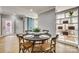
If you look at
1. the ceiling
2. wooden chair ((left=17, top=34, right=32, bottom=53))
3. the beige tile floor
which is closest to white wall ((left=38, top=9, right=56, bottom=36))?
the ceiling

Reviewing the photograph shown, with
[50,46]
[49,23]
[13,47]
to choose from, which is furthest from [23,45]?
[49,23]

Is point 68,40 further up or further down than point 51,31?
further down

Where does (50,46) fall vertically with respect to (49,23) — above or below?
below

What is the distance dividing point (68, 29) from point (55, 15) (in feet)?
1.49

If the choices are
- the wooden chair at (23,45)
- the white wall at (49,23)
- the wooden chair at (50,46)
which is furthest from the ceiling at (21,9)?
the wooden chair at (50,46)

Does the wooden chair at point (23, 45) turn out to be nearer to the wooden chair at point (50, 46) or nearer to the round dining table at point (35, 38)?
the round dining table at point (35, 38)

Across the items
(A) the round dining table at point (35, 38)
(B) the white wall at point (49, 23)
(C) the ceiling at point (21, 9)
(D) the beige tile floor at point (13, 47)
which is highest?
(C) the ceiling at point (21, 9)

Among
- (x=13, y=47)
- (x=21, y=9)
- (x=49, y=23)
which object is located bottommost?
(x=13, y=47)

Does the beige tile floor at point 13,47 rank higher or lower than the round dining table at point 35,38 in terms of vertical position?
lower

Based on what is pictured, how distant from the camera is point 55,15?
3.24 metres

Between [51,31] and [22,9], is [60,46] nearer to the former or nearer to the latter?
[51,31]

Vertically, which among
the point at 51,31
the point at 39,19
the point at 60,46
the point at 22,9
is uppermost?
the point at 22,9

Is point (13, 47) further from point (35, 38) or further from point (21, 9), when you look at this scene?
point (21, 9)
